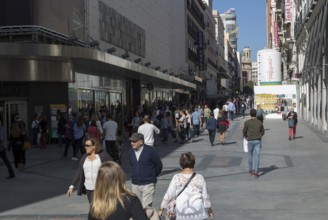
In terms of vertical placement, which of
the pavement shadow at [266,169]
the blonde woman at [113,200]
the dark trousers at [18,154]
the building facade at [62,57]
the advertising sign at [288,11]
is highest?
the advertising sign at [288,11]

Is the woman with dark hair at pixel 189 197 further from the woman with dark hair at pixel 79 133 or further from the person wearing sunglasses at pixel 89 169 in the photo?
the woman with dark hair at pixel 79 133

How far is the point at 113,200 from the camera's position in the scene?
394 centimetres

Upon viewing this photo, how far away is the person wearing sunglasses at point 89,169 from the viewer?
7.02 metres

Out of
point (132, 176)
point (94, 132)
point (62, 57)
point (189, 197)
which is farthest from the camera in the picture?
point (62, 57)

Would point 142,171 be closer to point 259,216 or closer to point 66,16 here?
point 259,216

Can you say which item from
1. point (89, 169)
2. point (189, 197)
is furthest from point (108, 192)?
point (89, 169)

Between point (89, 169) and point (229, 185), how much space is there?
5.46m

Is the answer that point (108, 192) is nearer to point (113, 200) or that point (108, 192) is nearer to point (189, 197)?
point (113, 200)

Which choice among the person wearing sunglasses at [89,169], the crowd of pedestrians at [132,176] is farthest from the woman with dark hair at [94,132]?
the person wearing sunglasses at [89,169]

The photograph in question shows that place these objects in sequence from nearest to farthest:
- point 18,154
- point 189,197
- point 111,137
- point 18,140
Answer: point 189,197 < point 18,140 < point 18,154 < point 111,137

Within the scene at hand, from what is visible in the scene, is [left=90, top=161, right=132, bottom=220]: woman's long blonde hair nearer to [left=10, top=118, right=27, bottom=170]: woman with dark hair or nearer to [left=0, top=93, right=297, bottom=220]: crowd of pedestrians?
[left=0, top=93, right=297, bottom=220]: crowd of pedestrians

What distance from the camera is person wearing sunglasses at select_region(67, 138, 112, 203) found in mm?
7016

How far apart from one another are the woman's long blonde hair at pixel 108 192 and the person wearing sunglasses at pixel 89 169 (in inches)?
115

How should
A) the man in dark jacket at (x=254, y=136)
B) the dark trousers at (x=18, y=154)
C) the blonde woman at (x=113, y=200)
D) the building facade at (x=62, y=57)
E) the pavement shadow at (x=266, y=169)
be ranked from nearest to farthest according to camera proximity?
1. the blonde woman at (x=113, y=200)
2. the man in dark jacket at (x=254, y=136)
3. the pavement shadow at (x=266, y=169)
4. the dark trousers at (x=18, y=154)
5. the building facade at (x=62, y=57)
